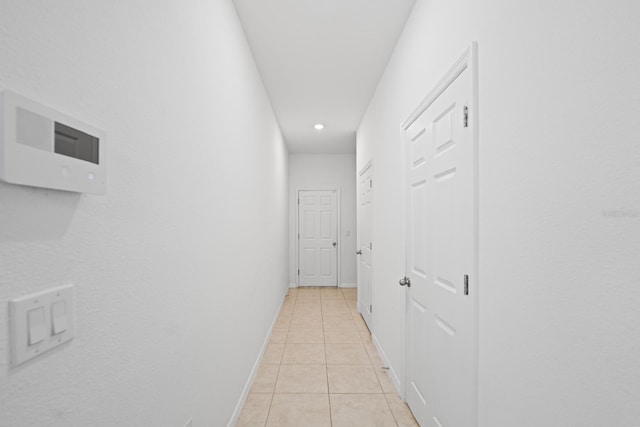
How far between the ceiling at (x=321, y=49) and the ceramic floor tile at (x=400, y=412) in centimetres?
278

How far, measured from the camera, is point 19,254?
56 centimetres

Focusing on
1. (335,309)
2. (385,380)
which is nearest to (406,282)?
(385,380)

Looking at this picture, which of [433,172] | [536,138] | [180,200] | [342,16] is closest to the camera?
[536,138]

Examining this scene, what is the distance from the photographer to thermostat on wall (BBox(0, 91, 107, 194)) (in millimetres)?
516

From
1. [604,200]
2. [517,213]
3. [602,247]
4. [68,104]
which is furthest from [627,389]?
[68,104]

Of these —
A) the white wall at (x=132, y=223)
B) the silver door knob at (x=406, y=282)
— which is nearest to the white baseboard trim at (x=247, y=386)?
the white wall at (x=132, y=223)

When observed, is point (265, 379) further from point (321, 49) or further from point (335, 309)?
point (321, 49)

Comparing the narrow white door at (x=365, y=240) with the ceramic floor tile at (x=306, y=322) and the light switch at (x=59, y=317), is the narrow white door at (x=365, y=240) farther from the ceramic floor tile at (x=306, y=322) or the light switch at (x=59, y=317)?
the light switch at (x=59, y=317)

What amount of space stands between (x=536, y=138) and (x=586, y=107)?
19 cm

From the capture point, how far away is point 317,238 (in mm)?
6426

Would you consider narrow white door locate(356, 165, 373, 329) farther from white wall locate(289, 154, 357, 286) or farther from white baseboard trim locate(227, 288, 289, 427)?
white wall locate(289, 154, 357, 286)

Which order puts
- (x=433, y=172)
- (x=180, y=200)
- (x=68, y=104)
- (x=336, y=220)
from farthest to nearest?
(x=336, y=220) < (x=433, y=172) < (x=180, y=200) < (x=68, y=104)

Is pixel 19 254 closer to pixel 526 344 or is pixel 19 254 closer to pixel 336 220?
pixel 526 344

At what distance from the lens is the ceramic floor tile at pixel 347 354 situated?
9.89 feet
